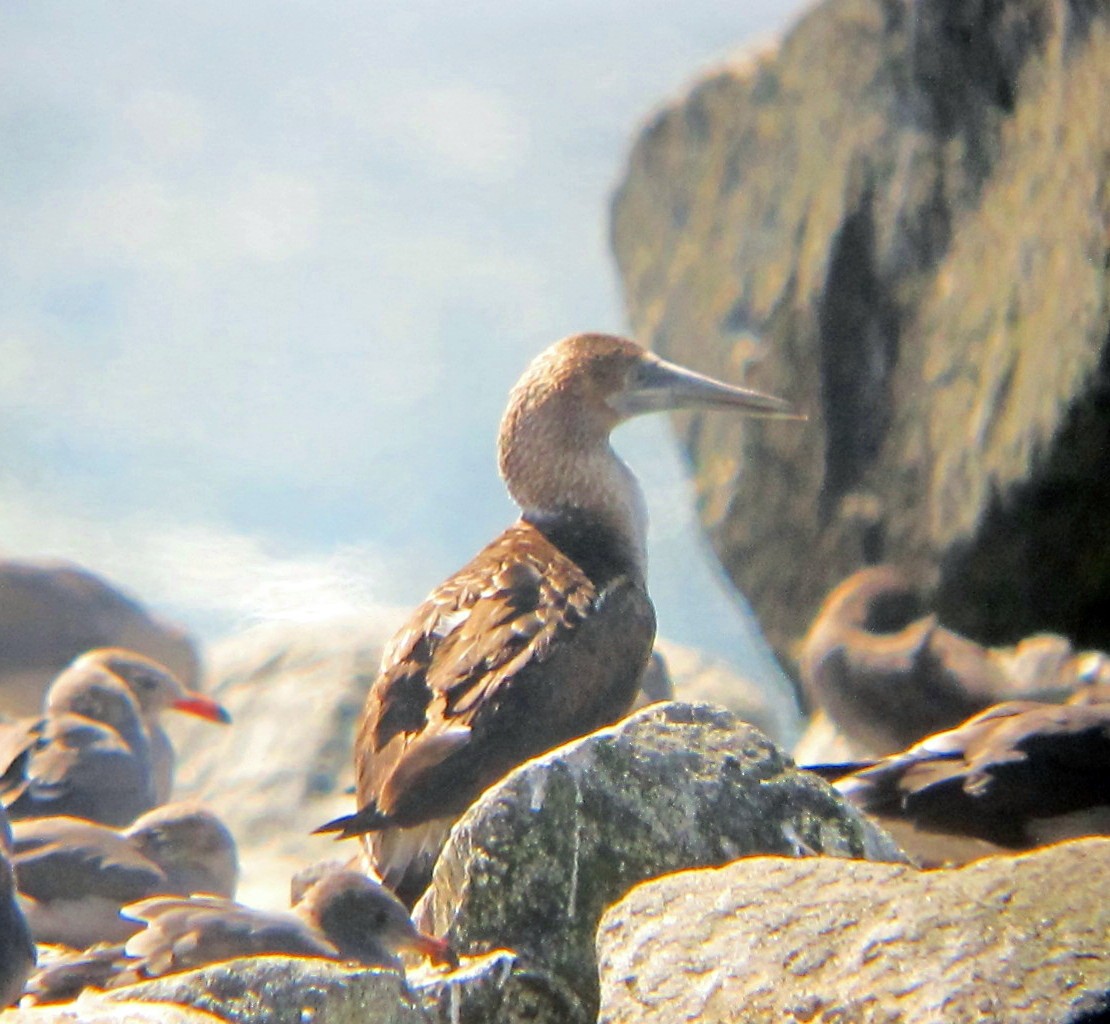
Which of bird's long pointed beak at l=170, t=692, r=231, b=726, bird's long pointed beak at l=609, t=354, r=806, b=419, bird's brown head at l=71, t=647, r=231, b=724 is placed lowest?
bird's long pointed beak at l=609, t=354, r=806, b=419

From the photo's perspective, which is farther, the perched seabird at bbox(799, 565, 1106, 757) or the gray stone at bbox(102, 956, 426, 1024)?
the perched seabird at bbox(799, 565, 1106, 757)

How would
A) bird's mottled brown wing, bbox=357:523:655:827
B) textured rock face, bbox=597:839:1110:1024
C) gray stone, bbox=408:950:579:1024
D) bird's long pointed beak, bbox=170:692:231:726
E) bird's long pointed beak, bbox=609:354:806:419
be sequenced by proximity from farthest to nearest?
bird's long pointed beak, bbox=170:692:231:726, bird's long pointed beak, bbox=609:354:806:419, bird's mottled brown wing, bbox=357:523:655:827, gray stone, bbox=408:950:579:1024, textured rock face, bbox=597:839:1110:1024

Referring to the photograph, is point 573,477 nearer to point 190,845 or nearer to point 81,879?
point 190,845

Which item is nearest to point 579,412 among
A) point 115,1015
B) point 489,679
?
point 489,679

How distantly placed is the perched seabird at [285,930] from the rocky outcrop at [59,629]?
6.95 metres

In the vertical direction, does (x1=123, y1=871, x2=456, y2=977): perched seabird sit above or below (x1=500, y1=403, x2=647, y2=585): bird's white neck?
below

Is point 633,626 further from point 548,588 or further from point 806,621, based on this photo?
point 806,621

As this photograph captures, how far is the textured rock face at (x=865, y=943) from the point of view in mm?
2238

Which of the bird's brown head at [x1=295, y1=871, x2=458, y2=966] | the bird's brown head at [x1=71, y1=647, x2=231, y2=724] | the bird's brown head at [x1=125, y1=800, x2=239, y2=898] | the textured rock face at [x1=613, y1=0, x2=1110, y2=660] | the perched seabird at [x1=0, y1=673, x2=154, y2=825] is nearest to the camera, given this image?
the bird's brown head at [x1=295, y1=871, x2=458, y2=966]

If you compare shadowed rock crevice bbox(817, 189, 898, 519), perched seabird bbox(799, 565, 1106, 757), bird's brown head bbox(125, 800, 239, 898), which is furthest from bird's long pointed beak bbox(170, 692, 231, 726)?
shadowed rock crevice bbox(817, 189, 898, 519)

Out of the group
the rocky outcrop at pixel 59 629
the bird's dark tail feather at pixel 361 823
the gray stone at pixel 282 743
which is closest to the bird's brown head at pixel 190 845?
the gray stone at pixel 282 743

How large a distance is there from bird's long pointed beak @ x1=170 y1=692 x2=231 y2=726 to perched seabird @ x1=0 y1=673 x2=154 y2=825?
1276 mm

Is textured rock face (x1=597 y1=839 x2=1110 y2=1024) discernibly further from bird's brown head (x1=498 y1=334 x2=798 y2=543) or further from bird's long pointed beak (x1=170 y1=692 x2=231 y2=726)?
bird's long pointed beak (x1=170 y1=692 x2=231 y2=726)

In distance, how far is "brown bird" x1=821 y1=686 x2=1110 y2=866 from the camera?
4336mm
